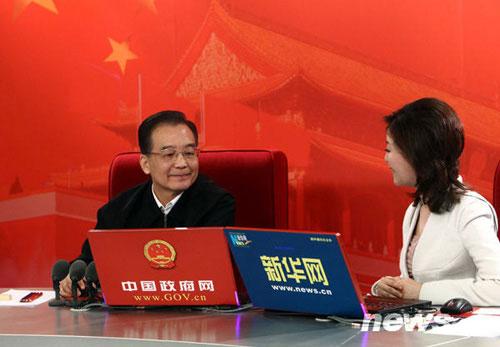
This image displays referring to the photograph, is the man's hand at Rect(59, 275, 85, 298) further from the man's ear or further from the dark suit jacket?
the man's ear

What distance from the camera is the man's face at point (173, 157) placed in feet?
9.53

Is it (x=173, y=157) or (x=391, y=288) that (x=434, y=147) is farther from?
(x=173, y=157)

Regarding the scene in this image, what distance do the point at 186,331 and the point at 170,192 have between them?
0.99 meters

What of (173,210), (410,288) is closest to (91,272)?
(173,210)

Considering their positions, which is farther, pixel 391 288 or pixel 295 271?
pixel 391 288

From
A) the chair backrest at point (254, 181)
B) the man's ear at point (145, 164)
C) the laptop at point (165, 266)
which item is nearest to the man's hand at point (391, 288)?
the laptop at point (165, 266)

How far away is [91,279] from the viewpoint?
239 cm

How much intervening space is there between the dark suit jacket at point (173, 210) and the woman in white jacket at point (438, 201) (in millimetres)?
551

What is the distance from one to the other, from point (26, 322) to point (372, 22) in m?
1.69

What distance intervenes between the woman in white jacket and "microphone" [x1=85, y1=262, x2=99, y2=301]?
748mm

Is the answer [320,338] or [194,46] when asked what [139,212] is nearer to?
[194,46]

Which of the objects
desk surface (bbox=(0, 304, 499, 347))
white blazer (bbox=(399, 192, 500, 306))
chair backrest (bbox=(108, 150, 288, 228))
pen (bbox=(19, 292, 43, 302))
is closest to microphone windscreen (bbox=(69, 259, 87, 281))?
desk surface (bbox=(0, 304, 499, 347))

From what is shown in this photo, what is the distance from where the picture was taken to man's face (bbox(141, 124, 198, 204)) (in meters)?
2.91

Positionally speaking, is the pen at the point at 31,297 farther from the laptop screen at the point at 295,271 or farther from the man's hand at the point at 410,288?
the man's hand at the point at 410,288
